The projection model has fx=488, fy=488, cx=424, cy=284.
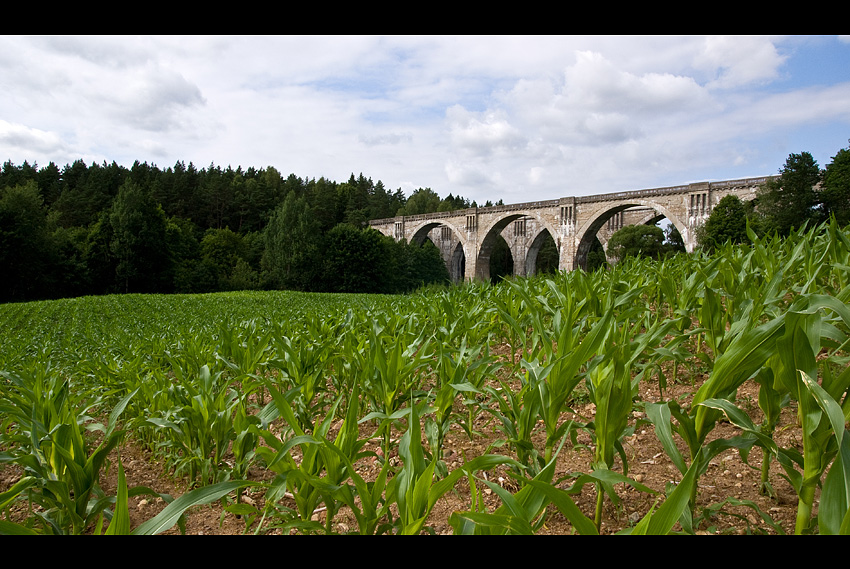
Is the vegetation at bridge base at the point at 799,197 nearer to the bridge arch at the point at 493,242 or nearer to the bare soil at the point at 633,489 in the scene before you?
the bridge arch at the point at 493,242

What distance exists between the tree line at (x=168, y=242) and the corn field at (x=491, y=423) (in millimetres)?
23229

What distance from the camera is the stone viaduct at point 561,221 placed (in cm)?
2892

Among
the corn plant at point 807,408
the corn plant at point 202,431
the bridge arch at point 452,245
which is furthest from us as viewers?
the bridge arch at point 452,245

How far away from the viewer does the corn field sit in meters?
1.22

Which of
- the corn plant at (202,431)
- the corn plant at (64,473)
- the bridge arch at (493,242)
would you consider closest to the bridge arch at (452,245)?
the bridge arch at (493,242)

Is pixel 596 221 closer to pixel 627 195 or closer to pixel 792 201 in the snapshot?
pixel 627 195

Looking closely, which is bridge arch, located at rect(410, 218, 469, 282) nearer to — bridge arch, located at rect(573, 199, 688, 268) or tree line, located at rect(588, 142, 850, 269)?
bridge arch, located at rect(573, 199, 688, 268)

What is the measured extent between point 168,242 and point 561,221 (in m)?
30.2

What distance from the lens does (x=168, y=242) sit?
124 feet

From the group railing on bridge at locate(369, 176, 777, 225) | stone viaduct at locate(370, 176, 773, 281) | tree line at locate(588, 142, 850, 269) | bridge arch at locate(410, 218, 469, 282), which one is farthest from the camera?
bridge arch at locate(410, 218, 469, 282)

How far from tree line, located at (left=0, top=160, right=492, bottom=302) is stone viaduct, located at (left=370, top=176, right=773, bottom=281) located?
3.70 metres

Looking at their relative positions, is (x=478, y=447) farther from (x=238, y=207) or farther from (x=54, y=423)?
(x=238, y=207)

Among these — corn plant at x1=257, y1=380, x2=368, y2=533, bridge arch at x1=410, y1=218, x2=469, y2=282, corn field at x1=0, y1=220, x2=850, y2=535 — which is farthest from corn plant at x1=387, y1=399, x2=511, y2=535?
bridge arch at x1=410, y1=218, x2=469, y2=282
